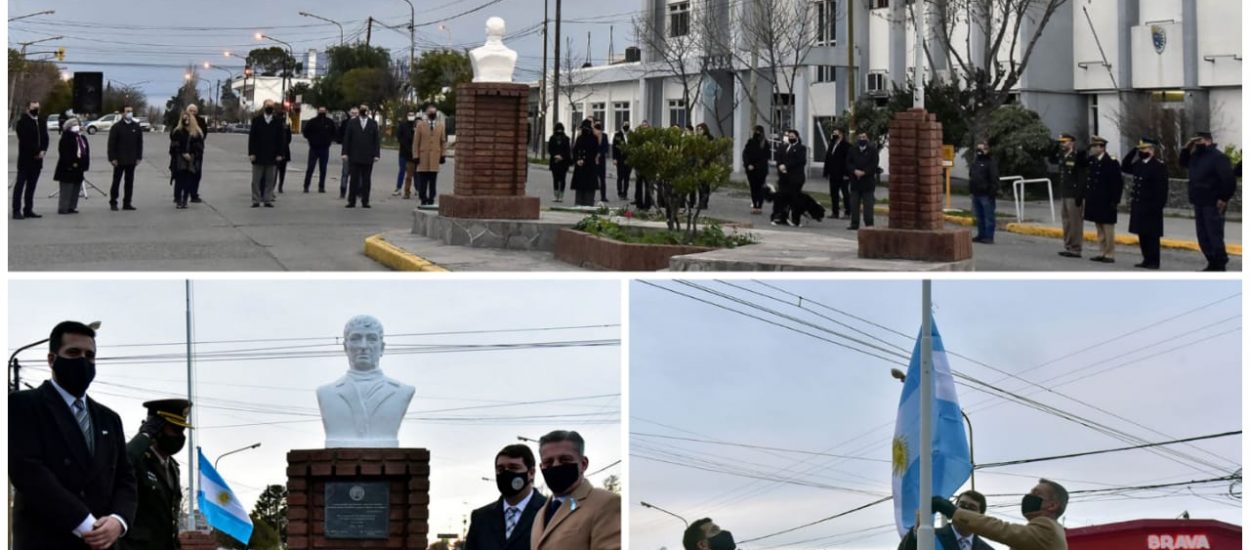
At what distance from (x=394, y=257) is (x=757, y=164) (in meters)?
9.36

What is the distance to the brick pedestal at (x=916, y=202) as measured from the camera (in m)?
13.9

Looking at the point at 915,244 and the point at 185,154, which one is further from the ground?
the point at 185,154

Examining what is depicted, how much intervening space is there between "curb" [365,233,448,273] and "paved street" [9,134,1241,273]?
139 mm

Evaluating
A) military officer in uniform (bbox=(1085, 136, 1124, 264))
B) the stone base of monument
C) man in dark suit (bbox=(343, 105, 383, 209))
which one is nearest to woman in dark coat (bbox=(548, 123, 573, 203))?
A: man in dark suit (bbox=(343, 105, 383, 209))

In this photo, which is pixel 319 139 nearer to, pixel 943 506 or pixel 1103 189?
pixel 1103 189

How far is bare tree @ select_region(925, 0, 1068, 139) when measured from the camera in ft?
100

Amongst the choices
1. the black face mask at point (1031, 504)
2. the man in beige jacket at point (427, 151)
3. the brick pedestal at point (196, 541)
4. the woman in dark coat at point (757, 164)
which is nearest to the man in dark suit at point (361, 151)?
the man in beige jacket at point (427, 151)

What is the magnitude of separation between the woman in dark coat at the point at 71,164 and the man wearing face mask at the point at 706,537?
11.4m

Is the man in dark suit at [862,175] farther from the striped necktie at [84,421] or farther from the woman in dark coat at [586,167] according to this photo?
the striped necktie at [84,421]

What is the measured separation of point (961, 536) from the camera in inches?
372

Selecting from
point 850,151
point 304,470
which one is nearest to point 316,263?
point 304,470

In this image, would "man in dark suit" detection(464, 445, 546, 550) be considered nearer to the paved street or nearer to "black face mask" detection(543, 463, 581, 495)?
"black face mask" detection(543, 463, 581, 495)

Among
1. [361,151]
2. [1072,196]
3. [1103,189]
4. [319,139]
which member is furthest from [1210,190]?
[319,139]

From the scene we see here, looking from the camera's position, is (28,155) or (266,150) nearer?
(28,155)
